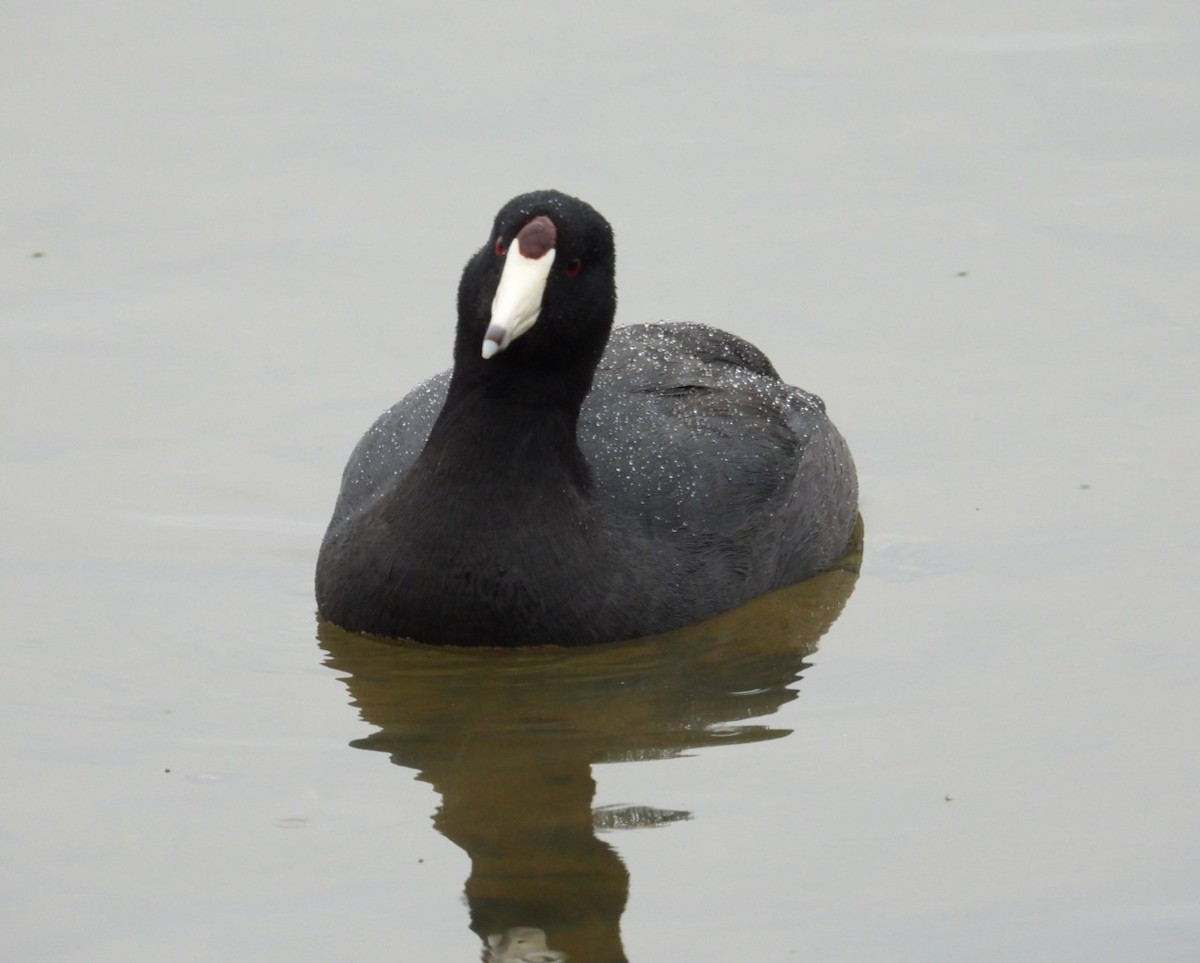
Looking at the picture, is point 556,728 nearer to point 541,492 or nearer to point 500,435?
point 541,492

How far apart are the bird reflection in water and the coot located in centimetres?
11

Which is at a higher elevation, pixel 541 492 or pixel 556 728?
pixel 541 492

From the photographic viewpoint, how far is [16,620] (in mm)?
9797

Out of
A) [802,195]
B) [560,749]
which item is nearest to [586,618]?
[560,749]

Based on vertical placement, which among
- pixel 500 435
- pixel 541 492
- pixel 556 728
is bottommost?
pixel 556 728

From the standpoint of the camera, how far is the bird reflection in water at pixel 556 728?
7.74m

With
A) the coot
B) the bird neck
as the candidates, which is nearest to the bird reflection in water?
the coot

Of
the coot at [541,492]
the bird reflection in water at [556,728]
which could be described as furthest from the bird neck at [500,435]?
the bird reflection in water at [556,728]

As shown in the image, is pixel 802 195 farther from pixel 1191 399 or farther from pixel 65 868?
pixel 65 868

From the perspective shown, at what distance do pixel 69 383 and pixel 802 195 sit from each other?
431 cm

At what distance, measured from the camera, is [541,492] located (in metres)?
9.60

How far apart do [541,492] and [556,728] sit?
3.39 ft

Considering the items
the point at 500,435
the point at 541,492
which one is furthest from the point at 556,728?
the point at 500,435

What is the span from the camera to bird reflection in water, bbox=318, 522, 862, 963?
305 inches
